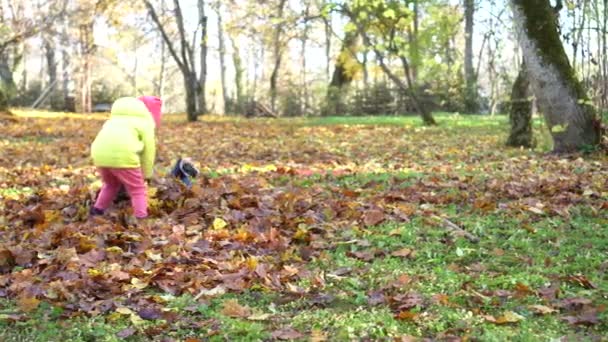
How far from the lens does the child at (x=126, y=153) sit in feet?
20.9

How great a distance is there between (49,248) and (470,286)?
11.2 ft

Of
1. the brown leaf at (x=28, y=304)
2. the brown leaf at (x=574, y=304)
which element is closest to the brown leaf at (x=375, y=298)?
the brown leaf at (x=574, y=304)

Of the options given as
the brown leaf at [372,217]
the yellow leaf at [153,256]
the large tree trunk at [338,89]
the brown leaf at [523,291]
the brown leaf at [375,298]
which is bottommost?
the brown leaf at [375,298]

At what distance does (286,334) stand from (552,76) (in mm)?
7991

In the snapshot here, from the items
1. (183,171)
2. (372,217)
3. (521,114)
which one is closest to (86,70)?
(521,114)

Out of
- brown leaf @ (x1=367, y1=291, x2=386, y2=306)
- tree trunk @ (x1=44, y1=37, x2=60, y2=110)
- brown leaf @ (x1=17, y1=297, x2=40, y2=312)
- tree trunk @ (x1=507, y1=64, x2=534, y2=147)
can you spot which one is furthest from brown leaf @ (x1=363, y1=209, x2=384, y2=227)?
tree trunk @ (x1=44, y1=37, x2=60, y2=110)

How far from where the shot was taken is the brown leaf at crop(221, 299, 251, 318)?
397cm

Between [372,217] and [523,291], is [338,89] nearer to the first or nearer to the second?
[372,217]

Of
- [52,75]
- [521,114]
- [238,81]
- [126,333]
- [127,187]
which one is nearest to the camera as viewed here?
[126,333]

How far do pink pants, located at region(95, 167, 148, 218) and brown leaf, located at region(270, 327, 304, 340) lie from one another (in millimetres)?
3148

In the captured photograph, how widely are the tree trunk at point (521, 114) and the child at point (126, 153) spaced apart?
8.63 metres

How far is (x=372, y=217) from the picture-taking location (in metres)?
6.33

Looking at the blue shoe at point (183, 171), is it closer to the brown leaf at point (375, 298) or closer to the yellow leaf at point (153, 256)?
the yellow leaf at point (153, 256)

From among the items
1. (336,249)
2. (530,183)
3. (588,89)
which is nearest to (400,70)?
(588,89)
